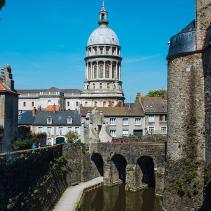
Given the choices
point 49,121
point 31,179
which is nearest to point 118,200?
point 31,179

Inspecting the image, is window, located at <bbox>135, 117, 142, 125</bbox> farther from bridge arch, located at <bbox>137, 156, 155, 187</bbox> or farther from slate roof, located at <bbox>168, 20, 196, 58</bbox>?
slate roof, located at <bbox>168, 20, 196, 58</bbox>

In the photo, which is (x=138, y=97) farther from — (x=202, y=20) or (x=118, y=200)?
(x=202, y=20)

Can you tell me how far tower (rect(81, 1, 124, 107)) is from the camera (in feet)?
285

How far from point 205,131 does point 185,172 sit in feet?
9.95

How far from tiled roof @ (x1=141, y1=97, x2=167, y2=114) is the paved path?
66.3ft

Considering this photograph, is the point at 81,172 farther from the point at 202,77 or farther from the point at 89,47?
the point at 89,47

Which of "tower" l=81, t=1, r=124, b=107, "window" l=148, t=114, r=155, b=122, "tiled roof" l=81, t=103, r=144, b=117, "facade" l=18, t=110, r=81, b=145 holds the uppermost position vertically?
"tower" l=81, t=1, r=124, b=107

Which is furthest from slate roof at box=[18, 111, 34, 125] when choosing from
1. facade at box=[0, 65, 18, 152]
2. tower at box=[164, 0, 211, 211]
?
tower at box=[164, 0, 211, 211]

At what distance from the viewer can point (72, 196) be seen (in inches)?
1332

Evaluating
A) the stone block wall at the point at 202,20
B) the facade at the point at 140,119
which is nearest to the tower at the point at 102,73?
the facade at the point at 140,119

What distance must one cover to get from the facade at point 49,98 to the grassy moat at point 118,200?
230 feet

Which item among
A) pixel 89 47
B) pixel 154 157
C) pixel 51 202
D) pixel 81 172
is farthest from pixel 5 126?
pixel 89 47

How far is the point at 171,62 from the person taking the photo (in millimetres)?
27797

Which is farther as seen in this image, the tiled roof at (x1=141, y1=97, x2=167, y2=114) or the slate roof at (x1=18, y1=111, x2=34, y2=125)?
the slate roof at (x1=18, y1=111, x2=34, y2=125)
